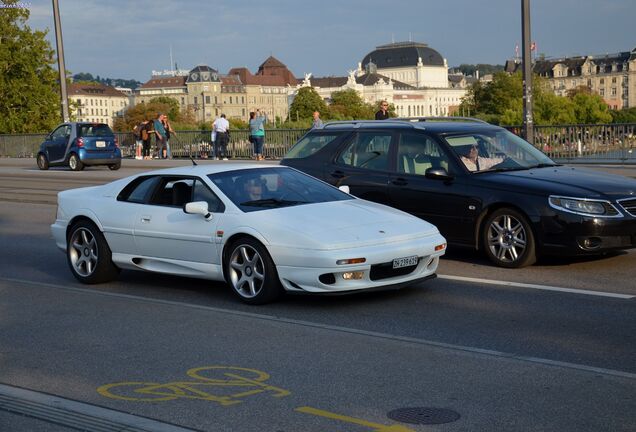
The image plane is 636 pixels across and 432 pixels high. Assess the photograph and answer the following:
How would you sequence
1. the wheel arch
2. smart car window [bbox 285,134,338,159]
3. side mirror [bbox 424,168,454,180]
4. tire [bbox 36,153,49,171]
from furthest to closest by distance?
tire [bbox 36,153,49,171] → smart car window [bbox 285,134,338,159] → side mirror [bbox 424,168,454,180] → the wheel arch

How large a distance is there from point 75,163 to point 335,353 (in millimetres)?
28849

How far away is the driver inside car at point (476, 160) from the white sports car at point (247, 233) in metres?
1.99

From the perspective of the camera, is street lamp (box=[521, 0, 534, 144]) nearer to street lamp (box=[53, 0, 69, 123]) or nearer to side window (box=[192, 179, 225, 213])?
side window (box=[192, 179, 225, 213])

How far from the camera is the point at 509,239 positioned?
1077 centimetres

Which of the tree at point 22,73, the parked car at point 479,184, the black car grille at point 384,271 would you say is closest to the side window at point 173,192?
the black car grille at point 384,271

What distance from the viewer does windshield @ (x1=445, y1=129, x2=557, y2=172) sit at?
11523 mm

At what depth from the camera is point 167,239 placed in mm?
9766

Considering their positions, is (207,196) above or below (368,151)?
below

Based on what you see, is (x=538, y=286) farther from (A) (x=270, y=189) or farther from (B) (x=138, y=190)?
(B) (x=138, y=190)

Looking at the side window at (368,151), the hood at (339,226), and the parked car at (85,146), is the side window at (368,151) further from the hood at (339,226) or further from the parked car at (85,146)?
the parked car at (85,146)

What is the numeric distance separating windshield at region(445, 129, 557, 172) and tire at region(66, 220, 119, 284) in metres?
4.05

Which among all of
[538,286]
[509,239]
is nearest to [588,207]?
[509,239]

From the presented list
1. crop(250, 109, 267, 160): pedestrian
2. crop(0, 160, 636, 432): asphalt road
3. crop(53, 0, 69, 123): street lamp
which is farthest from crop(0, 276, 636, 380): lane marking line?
crop(53, 0, 69, 123): street lamp

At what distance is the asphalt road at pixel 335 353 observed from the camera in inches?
220
